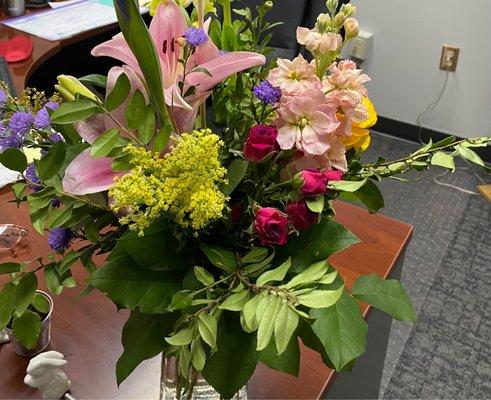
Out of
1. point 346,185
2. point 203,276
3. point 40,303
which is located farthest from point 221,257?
point 40,303

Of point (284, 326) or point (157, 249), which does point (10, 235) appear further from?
point (284, 326)

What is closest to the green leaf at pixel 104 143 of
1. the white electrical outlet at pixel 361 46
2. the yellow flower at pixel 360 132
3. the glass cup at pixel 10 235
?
the yellow flower at pixel 360 132

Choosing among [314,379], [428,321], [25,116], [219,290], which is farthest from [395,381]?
[25,116]

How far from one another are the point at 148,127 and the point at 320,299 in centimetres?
21

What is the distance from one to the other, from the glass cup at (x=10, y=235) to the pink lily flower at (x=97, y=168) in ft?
1.87

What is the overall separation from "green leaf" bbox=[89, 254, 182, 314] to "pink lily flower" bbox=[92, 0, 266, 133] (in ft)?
0.47

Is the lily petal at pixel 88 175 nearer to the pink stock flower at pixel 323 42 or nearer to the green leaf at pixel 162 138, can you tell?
the green leaf at pixel 162 138

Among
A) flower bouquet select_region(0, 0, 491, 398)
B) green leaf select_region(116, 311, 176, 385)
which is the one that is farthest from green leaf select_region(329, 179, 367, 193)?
green leaf select_region(116, 311, 176, 385)

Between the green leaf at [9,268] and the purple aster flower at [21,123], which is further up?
the purple aster flower at [21,123]

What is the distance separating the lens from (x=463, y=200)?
2.49m

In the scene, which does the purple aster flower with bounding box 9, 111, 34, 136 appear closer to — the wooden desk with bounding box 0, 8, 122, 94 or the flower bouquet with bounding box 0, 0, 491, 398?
the flower bouquet with bounding box 0, 0, 491, 398

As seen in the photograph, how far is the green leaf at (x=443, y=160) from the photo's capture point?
0.55m

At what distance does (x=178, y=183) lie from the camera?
0.48 m

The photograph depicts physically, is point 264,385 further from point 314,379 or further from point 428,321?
point 428,321
